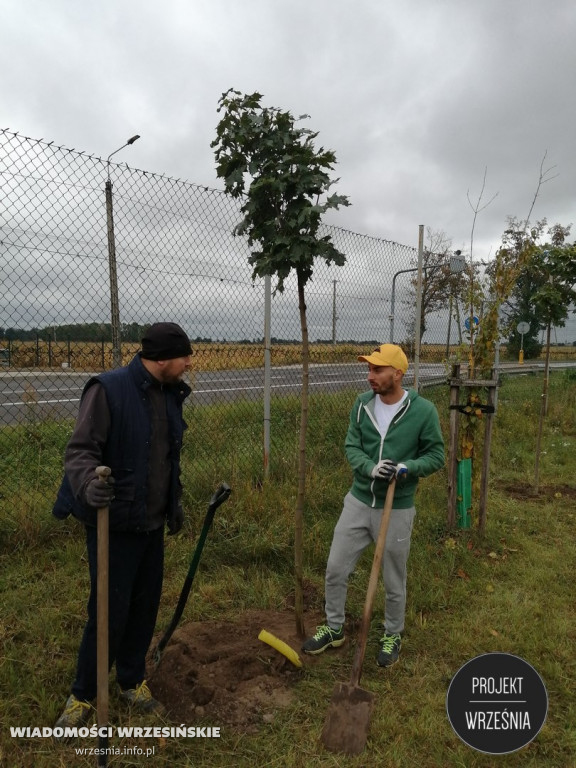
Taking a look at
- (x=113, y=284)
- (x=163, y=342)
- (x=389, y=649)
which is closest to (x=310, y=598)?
(x=389, y=649)

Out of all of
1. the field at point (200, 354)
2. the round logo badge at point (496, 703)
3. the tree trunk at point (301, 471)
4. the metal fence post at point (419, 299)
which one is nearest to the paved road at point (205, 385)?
the field at point (200, 354)

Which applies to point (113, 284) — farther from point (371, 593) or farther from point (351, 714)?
point (351, 714)

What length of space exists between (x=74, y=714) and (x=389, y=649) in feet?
5.66

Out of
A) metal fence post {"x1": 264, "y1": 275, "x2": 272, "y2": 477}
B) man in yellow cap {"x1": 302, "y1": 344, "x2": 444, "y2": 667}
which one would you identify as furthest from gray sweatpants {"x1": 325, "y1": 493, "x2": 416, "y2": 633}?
metal fence post {"x1": 264, "y1": 275, "x2": 272, "y2": 477}

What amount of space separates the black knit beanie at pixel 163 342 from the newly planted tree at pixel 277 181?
26.0 inches

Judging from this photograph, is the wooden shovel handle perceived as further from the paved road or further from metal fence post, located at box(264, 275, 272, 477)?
the paved road

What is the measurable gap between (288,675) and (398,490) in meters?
1.20

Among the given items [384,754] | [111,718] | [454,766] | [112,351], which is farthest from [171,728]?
[112,351]

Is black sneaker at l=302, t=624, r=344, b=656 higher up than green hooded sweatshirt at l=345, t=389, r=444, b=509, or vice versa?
green hooded sweatshirt at l=345, t=389, r=444, b=509

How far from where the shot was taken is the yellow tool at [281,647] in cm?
295

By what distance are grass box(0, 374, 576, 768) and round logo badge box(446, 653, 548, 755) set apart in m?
0.12

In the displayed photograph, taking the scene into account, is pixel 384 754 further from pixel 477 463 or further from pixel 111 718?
pixel 477 463

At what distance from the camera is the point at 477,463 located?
5.15 m

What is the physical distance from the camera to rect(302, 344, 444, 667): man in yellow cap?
3.01 m
